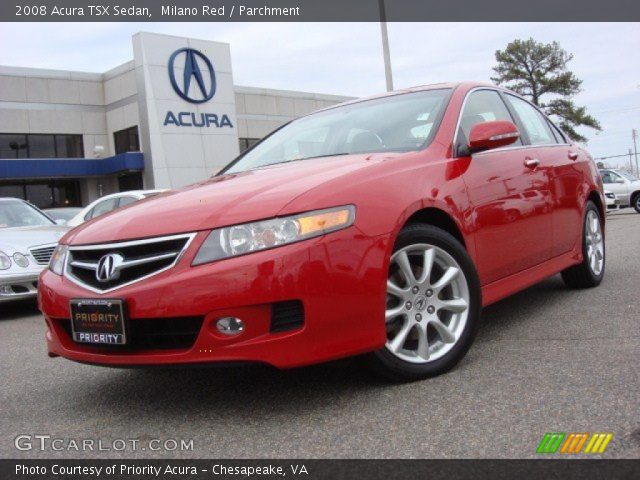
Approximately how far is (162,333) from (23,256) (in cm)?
470

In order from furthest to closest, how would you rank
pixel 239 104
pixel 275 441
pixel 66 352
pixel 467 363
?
pixel 239 104
pixel 467 363
pixel 66 352
pixel 275 441

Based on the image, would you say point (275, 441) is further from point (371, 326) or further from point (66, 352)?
point (66, 352)

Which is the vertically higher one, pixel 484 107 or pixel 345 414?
pixel 484 107

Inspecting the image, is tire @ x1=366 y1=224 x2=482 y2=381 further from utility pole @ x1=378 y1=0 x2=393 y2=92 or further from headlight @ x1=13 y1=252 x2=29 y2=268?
utility pole @ x1=378 y1=0 x2=393 y2=92

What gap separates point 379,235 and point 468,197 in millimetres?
866

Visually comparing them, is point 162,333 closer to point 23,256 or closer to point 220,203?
point 220,203

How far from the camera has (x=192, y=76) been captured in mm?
27062

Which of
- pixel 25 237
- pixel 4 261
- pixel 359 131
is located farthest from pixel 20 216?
pixel 359 131

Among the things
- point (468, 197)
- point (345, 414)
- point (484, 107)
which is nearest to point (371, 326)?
point (345, 414)

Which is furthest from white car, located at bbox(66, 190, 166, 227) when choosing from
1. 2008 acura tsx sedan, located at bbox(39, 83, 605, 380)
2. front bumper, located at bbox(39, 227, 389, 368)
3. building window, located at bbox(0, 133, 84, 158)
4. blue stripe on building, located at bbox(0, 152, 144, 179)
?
building window, located at bbox(0, 133, 84, 158)

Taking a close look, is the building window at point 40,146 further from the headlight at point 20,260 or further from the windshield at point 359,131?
the windshield at point 359,131

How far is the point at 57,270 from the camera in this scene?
325cm

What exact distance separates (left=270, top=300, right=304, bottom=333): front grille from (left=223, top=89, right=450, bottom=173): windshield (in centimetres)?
123
